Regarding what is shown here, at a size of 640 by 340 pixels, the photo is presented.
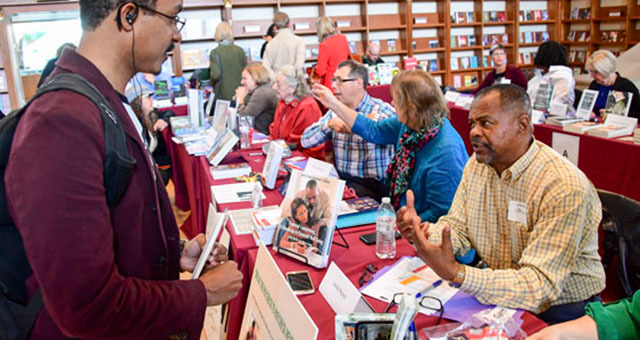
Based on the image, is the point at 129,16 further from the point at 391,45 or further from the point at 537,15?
the point at 537,15

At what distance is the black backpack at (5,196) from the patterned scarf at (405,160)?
176 cm

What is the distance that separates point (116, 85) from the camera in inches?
41.3

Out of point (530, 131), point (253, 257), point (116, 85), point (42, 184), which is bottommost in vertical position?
point (253, 257)

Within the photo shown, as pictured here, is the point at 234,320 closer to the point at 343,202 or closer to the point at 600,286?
the point at 343,202

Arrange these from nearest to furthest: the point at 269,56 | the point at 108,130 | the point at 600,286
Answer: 1. the point at 108,130
2. the point at 600,286
3. the point at 269,56

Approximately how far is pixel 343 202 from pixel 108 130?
160 centimetres

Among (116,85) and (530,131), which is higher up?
(116,85)

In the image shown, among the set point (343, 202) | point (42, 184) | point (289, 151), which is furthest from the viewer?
point (289, 151)

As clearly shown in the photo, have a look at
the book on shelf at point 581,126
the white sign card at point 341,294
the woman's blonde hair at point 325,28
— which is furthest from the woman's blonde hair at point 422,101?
the woman's blonde hair at point 325,28

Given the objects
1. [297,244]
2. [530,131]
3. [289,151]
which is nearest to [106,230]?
[297,244]

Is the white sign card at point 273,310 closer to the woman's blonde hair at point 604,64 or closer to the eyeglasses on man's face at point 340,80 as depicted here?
the eyeglasses on man's face at point 340,80

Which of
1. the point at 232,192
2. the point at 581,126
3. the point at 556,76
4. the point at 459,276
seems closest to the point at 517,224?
the point at 459,276

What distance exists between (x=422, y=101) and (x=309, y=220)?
3.35 ft

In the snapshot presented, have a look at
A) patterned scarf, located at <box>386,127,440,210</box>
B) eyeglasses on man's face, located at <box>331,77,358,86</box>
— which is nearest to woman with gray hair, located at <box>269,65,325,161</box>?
eyeglasses on man's face, located at <box>331,77,358,86</box>
